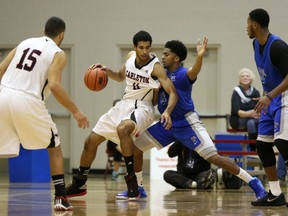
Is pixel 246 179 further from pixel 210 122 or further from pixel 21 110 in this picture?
pixel 210 122

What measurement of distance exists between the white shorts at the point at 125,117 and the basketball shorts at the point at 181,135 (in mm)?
180

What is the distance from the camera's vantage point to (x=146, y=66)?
24.7ft

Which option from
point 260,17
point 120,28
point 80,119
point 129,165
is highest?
point 120,28

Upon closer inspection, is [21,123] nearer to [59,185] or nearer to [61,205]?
[59,185]

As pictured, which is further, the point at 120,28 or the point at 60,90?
the point at 120,28

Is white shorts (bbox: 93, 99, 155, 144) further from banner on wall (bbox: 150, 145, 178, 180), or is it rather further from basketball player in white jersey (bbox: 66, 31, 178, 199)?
banner on wall (bbox: 150, 145, 178, 180)

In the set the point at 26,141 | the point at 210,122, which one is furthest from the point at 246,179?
the point at 210,122

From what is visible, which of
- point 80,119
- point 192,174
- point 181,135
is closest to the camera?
point 80,119

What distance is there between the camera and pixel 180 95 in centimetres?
782

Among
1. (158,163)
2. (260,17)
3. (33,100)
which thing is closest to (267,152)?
(260,17)

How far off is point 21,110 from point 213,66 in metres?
9.21

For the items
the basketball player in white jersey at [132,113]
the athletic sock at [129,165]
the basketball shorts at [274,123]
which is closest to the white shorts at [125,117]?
the basketball player in white jersey at [132,113]

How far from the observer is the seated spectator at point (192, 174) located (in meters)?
9.84

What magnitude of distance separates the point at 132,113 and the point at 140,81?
384 mm
